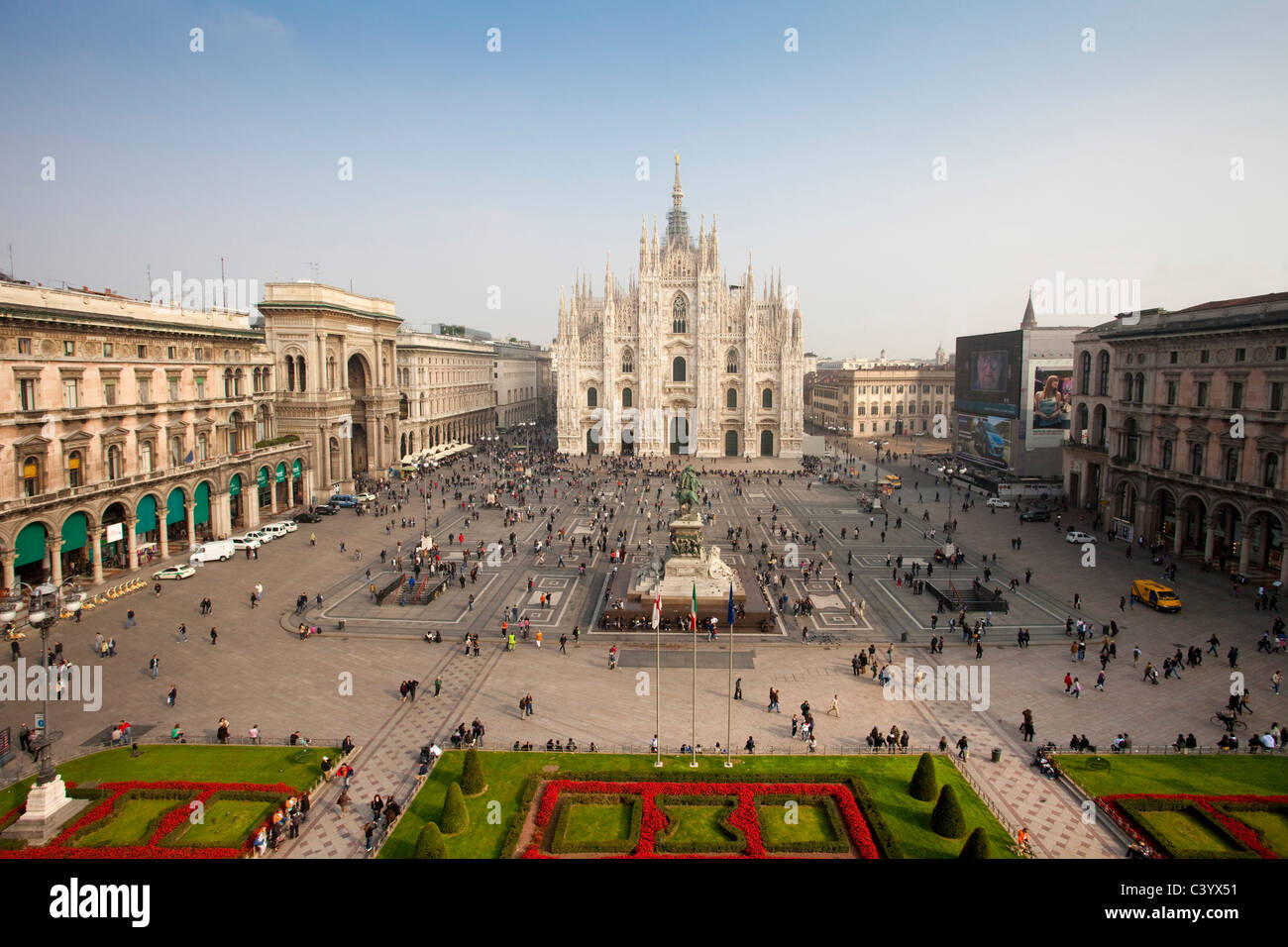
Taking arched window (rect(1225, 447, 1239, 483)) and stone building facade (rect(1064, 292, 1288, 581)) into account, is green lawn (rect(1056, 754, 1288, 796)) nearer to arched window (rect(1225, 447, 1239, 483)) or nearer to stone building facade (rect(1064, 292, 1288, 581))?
stone building facade (rect(1064, 292, 1288, 581))

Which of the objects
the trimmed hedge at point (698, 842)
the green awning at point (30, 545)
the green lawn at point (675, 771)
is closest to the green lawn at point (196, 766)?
the green lawn at point (675, 771)

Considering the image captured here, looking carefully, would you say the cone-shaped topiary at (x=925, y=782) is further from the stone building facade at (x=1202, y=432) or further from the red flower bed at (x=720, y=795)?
the stone building facade at (x=1202, y=432)

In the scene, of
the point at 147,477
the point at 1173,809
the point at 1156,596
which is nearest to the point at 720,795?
the point at 1173,809

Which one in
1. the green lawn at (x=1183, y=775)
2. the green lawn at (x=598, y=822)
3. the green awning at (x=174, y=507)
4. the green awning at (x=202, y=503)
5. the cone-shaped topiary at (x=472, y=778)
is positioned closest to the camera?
the green lawn at (x=598, y=822)

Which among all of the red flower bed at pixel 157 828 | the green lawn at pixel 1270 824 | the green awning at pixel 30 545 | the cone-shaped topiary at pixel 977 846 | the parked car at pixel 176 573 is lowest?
the green lawn at pixel 1270 824

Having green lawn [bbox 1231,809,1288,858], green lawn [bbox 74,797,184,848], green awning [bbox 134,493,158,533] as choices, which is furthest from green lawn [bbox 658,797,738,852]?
green awning [bbox 134,493,158,533]
